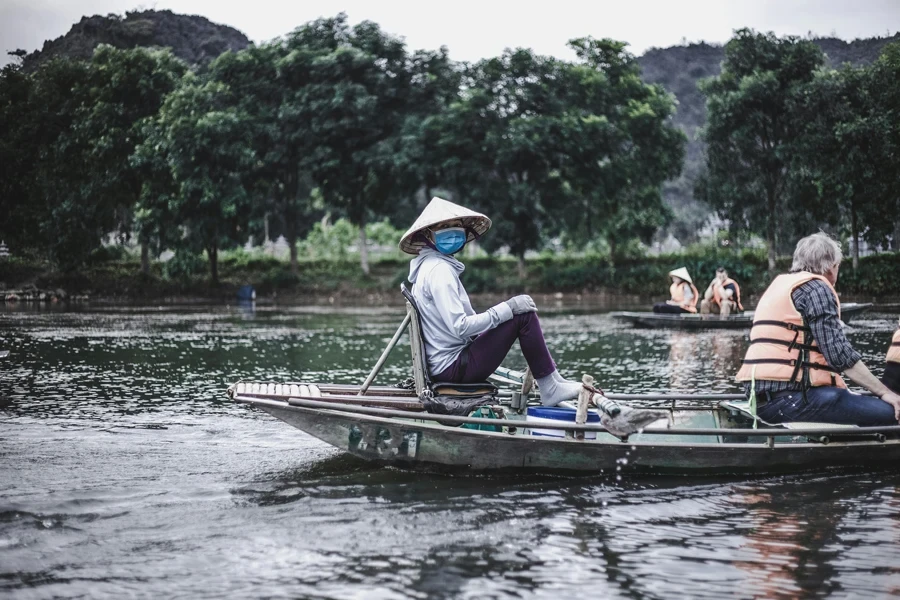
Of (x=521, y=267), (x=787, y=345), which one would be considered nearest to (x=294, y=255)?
(x=521, y=267)

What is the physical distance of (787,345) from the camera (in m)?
7.98

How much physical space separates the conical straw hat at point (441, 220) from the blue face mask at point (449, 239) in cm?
13

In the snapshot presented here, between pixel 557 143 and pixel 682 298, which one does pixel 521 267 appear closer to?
pixel 557 143

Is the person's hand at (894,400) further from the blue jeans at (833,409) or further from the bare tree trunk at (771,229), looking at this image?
the bare tree trunk at (771,229)

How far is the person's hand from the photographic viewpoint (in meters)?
7.95

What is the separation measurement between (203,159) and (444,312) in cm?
3897

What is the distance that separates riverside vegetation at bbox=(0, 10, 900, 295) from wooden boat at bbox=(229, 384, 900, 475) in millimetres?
33298

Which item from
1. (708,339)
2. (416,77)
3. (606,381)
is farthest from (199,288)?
(606,381)

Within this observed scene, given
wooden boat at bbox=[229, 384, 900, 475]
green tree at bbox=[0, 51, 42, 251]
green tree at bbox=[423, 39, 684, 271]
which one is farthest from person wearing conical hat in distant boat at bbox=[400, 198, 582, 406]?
green tree at bbox=[0, 51, 42, 251]

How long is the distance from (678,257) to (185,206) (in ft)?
77.2

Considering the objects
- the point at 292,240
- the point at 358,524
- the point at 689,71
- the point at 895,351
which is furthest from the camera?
the point at 689,71

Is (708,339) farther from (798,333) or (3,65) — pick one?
(3,65)

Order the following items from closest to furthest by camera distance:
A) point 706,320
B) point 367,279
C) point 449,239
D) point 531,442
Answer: point 531,442 → point 449,239 → point 706,320 → point 367,279

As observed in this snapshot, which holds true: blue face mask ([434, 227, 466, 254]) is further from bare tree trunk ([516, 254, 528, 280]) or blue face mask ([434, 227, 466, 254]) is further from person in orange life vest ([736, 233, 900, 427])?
bare tree trunk ([516, 254, 528, 280])
